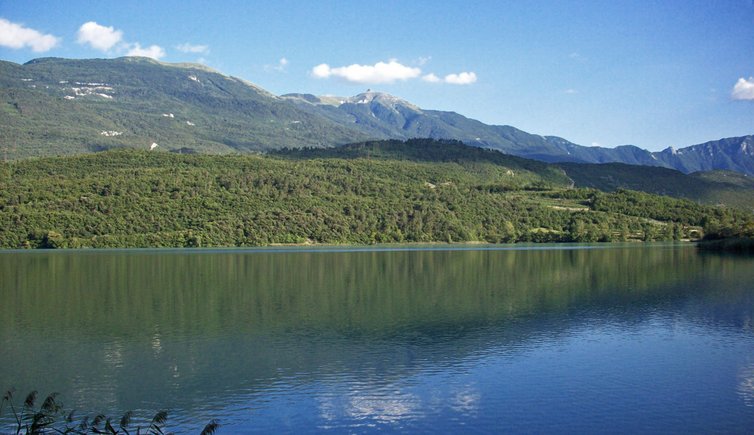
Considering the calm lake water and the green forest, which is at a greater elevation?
the green forest

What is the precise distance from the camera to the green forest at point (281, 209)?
11538 cm

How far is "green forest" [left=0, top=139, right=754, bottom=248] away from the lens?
11538cm

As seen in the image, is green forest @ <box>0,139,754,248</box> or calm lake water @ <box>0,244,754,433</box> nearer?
calm lake water @ <box>0,244,754,433</box>

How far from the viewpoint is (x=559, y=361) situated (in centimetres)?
2552

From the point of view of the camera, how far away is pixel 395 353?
26500 millimetres

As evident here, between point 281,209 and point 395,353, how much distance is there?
346ft

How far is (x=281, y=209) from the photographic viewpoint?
130375 mm

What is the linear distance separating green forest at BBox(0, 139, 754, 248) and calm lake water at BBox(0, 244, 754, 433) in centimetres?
6655

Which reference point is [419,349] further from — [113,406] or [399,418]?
[113,406]

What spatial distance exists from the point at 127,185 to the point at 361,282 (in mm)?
88871

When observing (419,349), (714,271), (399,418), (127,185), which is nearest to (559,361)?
(419,349)

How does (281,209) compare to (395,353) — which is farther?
(281,209)

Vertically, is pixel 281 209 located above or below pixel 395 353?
above

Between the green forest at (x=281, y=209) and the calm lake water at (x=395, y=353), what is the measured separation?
66.6 m
